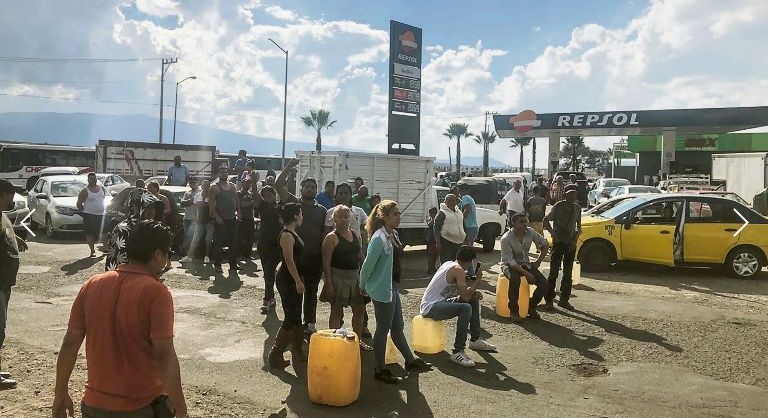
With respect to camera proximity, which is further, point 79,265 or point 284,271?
point 79,265

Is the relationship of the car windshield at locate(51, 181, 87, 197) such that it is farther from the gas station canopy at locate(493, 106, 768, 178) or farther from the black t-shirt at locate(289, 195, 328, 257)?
the gas station canopy at locate(493, 106, 768, 178)

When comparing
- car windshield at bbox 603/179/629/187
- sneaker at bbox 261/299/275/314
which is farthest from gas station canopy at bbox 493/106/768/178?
sneaker at bbox 261/299/275/314

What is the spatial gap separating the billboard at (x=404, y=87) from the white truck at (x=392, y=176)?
671 cm

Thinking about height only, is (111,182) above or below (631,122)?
below

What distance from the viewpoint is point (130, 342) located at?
2703 mm

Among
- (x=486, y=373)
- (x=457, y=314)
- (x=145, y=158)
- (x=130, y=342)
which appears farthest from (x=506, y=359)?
(x=145, y=158)

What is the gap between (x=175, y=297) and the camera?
30.0 ft

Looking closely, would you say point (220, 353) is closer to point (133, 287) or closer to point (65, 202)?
point (133, 287)

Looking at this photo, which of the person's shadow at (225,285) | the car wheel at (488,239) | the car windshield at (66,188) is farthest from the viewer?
the car windshield at (66,188)

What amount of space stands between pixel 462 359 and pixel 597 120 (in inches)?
1103

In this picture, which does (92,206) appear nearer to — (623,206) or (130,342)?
(623,206)

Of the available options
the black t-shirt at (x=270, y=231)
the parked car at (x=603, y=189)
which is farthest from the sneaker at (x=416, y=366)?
the parked car at (x=603, y=189)

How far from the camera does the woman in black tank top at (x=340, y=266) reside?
5.98m

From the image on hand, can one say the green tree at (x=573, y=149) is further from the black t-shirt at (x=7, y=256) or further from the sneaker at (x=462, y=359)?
the black t-shirt at (x=7, y=256)
